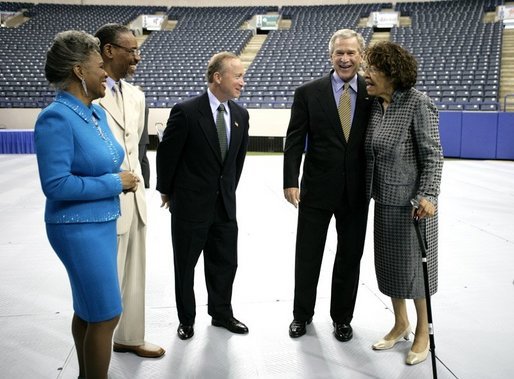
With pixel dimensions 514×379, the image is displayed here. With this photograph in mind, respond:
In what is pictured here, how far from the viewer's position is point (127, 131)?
2135 millimetres

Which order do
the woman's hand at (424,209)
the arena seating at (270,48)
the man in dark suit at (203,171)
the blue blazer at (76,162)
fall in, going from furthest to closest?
the arena seating at (270,48) < the man in dark suit at (203,171) < the woman's hand at (424,209) < the blue blazer at (76,162)

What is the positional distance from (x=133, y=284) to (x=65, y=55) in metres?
1.22

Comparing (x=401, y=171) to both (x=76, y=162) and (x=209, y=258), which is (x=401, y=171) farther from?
(x=76, y=162)

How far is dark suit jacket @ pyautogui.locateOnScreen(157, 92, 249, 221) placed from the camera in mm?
2484

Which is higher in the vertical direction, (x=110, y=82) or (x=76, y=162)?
(x=110, y=82)

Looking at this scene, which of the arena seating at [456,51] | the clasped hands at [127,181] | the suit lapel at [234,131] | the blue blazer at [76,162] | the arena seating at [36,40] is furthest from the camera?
the arena seating at [36,40]

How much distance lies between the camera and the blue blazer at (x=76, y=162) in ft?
4.87

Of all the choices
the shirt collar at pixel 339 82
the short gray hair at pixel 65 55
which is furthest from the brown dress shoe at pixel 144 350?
the shirt collar at pixel 339 82

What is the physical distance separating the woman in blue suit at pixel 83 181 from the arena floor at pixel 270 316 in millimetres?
750

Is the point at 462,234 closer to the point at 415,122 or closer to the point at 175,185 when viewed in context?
the point at 415,122

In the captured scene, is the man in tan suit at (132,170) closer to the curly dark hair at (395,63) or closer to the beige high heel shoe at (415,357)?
the curly dark hair at (395,63)

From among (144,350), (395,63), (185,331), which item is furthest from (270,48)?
(144,350)

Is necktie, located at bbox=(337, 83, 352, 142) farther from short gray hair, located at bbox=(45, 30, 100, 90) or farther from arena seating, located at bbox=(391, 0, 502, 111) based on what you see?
arena seating, located at bbox=(391, 0, 502, 111)

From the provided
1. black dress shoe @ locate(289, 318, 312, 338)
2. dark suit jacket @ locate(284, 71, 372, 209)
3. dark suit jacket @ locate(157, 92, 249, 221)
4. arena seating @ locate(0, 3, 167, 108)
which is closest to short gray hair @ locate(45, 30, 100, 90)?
dark suit jacket @ locate(157, 92, 249, 221)
